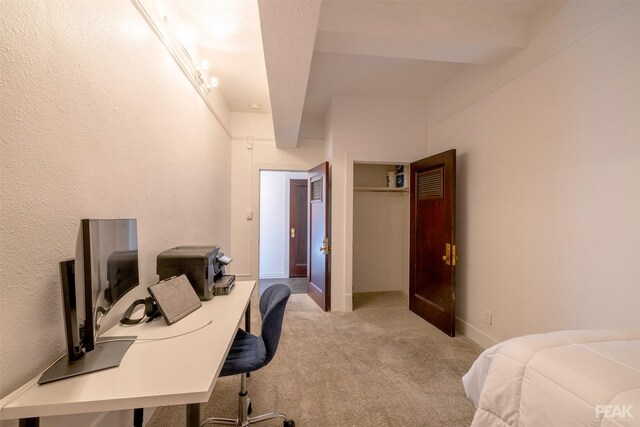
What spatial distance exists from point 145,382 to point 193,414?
0.20m

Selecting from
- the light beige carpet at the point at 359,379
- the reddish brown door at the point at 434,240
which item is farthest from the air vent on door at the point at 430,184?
the light beige carpet at the point at 359,379

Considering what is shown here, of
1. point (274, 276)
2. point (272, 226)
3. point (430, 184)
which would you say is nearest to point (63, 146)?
point (430, 184)

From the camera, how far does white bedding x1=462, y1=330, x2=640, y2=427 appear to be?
0.82 m

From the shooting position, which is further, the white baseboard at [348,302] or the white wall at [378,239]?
the white wall at [378,239]

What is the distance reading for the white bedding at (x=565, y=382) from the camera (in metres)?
0.82

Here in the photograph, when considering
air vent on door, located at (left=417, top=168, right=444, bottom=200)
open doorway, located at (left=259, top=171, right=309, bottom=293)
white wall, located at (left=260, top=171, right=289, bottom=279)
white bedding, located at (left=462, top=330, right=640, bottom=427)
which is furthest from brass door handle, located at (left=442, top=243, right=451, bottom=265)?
white wall, located at (left=260, top=171, right=289, bottom=279)

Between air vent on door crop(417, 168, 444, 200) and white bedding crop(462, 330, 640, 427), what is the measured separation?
1.91 m

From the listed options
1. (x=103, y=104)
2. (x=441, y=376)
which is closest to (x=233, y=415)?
(x=441, y=376)

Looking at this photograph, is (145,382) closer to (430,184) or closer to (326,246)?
(326,246)

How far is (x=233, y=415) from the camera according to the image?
1636mm

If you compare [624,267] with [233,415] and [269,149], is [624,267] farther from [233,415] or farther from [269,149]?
[269,149]

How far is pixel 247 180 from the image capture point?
13.2 feet

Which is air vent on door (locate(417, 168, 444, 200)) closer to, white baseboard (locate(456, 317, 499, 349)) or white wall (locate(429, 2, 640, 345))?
white wall (locate(429, 2, 640, 345))

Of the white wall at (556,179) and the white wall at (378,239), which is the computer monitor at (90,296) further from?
the white wall at (378,239)
